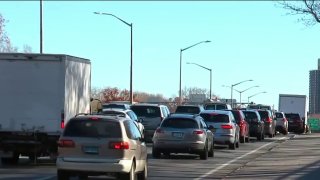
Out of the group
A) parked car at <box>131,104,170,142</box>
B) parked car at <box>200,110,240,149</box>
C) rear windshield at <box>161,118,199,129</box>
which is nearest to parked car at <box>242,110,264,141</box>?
parked car at <box>131,104,170,142</box>

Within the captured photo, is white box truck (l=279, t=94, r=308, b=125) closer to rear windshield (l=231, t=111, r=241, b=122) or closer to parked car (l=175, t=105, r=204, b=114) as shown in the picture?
parked car (l=175, t=105, r=204, b=114)

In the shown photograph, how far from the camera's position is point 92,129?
14.8 m

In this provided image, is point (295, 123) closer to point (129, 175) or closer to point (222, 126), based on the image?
point (222, 126)

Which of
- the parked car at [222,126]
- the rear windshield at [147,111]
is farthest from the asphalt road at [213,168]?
the rear windshield at [147,111]

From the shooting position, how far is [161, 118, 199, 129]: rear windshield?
23.8m

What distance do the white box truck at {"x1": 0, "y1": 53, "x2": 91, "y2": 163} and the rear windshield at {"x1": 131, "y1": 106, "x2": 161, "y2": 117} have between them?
14188 mm

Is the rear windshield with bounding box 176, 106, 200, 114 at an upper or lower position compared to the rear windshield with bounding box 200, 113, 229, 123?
upper

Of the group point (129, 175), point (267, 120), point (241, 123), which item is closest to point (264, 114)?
point (267, 120)

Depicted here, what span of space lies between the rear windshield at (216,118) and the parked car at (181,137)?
628cm

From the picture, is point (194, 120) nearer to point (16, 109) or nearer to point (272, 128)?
point (16, 109)

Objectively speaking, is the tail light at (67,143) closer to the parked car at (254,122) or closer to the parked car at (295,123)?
the parked car at (254,122)

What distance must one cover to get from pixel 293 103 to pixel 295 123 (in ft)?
19.2

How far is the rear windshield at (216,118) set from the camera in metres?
30.3

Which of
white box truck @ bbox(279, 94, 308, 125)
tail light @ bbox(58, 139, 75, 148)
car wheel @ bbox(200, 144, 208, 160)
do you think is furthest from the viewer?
white box truck @ bbox(279, 94, 308, 125)
